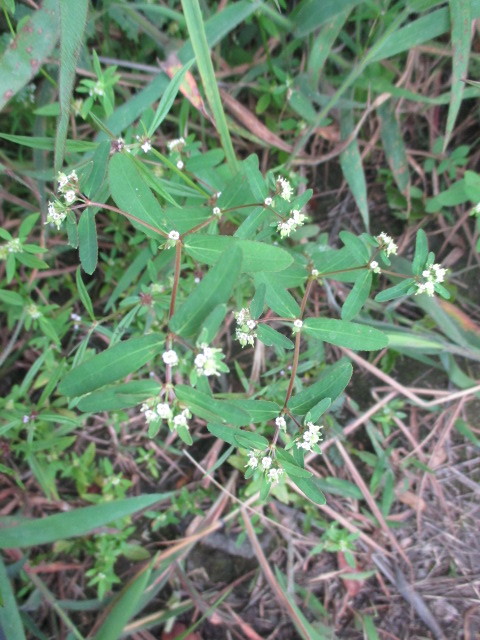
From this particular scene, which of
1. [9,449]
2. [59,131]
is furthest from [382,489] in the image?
[59,131]

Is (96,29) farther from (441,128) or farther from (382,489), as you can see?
(382,489)

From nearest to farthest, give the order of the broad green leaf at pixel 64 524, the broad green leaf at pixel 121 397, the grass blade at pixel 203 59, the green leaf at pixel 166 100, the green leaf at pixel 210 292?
the green leaf at pixel 210 292 < the broad green leaf at pixel 121 397 < the green leaf at pixel 166 100 < the grass blade at pixel 203 59 < the broad green leaf at pixel 64 524

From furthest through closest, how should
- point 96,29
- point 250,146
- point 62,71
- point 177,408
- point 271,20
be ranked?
point 250,146
point 96,29
point 271,20
point 62,71
point 177,408

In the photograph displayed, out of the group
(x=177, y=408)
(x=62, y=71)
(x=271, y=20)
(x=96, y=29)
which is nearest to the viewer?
(x=177, y=408)

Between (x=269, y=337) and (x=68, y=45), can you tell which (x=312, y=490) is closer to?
(x=269, y=337)

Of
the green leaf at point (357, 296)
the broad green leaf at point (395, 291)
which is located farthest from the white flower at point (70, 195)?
the broad green leaf at point (395, 291)

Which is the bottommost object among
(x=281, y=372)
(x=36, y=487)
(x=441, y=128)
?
(x=36, y=487)

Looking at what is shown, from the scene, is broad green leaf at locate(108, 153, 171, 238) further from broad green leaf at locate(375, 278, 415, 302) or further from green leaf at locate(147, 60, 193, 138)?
broad green leaf at locate(375, 278, 415, 302)

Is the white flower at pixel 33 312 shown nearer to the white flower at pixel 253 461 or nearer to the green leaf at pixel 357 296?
the white flower at pixel 253 461
